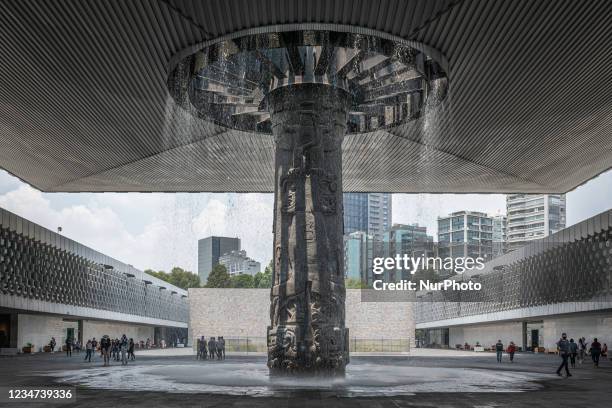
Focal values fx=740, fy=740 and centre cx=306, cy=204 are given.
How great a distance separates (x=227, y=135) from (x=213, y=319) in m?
38.0

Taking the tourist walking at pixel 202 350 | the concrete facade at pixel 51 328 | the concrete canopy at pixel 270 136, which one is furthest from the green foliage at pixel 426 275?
the concrete canopy at pixel 270 136

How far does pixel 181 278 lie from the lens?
419 feet

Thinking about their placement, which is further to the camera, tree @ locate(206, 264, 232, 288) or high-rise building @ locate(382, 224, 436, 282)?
high-rise building @ locate(382, 224, 436, 282)

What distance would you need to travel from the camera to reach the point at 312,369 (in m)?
19.6

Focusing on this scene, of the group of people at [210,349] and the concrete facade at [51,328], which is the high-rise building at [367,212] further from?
the group of people at [210,349]

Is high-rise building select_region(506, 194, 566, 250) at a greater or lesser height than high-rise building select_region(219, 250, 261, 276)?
greater

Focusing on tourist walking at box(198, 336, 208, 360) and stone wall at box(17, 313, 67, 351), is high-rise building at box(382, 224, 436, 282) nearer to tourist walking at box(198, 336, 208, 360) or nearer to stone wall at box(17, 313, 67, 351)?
stone wall at box(17, 313, 67, 351)

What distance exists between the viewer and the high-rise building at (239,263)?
11237 cm

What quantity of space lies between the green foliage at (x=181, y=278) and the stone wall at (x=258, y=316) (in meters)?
62.0

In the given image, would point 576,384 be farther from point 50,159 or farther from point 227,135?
point 50,159

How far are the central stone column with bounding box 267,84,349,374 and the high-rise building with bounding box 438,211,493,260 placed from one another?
3621 inches

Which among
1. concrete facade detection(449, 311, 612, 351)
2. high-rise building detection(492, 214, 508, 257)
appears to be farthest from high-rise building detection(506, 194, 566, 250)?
concrete facade detection(449, 311, 612, 351)

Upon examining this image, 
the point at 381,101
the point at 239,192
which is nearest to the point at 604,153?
the point at 381,101

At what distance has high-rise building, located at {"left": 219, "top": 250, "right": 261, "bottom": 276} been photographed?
112369 mm
